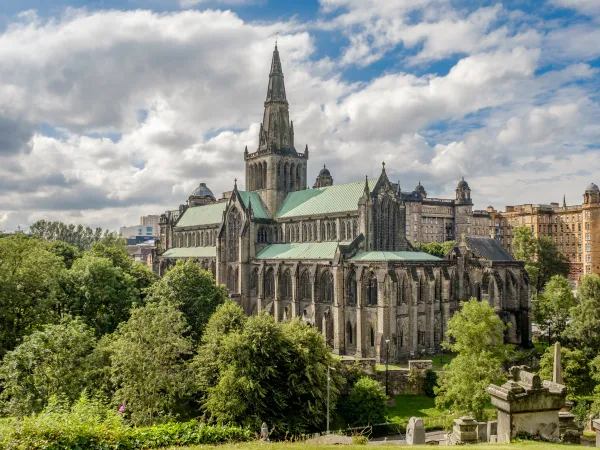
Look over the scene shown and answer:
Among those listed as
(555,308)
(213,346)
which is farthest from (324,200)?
(213,346)

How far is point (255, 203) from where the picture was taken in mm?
76875

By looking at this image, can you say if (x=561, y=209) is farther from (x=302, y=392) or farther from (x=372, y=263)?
(x=302, y=392)

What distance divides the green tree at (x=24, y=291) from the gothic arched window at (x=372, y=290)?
30.5 meters

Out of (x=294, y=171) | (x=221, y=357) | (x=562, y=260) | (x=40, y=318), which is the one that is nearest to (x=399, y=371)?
(x=221, y=357)

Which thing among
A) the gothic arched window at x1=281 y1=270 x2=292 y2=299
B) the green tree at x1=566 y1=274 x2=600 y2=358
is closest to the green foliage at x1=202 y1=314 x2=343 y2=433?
the green tree at x1=566 y1=274 x2=600 y2=358

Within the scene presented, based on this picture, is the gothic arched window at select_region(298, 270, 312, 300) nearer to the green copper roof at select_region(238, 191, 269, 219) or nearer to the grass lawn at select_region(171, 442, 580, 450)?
the green copper roof at select_region(238, 191, 269, 219)

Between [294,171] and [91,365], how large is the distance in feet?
172

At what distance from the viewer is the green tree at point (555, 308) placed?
190ft

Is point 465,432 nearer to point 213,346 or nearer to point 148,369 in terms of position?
point 148,369

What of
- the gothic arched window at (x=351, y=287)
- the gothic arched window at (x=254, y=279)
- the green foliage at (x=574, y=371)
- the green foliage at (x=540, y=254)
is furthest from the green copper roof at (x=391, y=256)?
the green foliage at (x=540, y=254)

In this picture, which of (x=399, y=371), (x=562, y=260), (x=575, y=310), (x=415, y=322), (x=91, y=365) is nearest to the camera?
(x=91, y=365)

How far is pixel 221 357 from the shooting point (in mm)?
33125

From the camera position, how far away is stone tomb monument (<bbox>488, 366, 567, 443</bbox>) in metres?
13.0

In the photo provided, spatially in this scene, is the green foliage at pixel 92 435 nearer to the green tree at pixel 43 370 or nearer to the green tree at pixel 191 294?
the green tree at pixel 43 370
